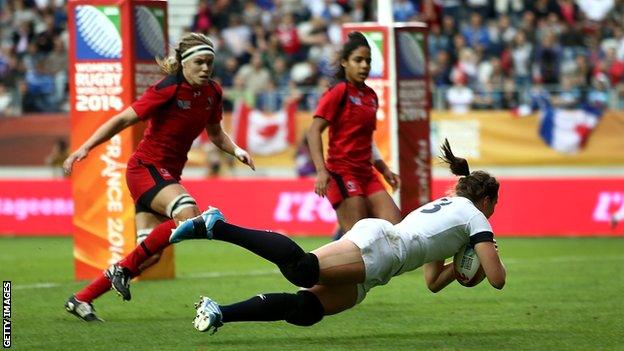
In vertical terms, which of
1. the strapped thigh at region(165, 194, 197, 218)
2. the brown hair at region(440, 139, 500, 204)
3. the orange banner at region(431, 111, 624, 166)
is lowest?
the orange banner at region(431, 111, 624, 166)

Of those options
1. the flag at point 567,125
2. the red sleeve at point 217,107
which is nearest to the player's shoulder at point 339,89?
the red sleeve at point 217,107

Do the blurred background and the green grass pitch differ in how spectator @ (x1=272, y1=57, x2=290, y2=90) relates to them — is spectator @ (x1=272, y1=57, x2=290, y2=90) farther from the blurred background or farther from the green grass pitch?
the green grass pitch

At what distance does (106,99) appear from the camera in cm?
1447

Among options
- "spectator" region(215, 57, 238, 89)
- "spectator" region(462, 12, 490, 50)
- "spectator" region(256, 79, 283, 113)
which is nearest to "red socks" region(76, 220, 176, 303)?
"spectator" region(256, 79, 283, 113)

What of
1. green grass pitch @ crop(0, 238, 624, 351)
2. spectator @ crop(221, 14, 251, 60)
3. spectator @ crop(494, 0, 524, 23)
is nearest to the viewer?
green grass pitch @ crop(0, 238, 624, 351)

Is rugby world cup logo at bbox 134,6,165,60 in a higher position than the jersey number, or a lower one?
Result: higher

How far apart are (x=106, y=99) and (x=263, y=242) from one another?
6.13m

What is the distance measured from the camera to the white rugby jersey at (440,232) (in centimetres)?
902

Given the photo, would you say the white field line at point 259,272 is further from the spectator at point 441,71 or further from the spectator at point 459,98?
the spectator at point 441,71

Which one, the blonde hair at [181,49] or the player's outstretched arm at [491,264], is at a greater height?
the blonde hair at [181,49]

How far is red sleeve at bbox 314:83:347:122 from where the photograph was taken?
12.2 meters

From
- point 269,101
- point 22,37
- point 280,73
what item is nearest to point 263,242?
point 269,101

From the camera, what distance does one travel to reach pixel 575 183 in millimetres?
21094

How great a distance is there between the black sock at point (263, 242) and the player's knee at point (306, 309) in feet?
1.38
